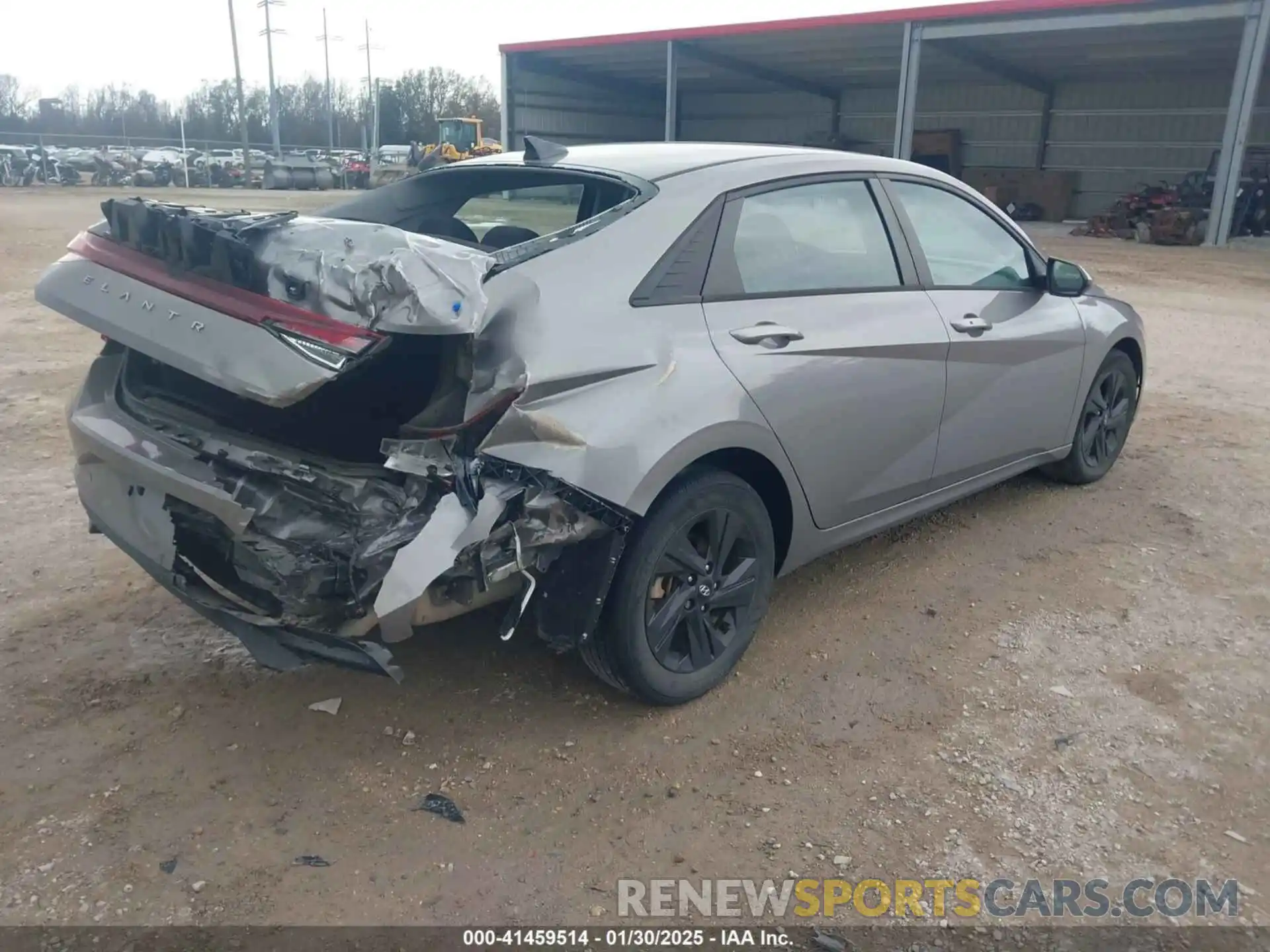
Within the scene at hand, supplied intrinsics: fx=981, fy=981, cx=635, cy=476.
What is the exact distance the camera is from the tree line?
5969cm

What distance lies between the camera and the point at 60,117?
57594 millimetres

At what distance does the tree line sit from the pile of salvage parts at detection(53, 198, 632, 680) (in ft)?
200

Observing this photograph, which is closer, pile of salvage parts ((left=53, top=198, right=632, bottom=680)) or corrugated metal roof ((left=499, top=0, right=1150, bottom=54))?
pile of salvage parts ((left=53, top=198, right=632, bottom=680))

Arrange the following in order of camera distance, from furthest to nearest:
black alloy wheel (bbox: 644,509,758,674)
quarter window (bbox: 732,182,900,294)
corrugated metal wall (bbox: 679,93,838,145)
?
corrugated metal wall (bbox: 679,93,838,145) → quarter window (bbox: 732,182,900,294) → black alloy wheel (bbox: 644,509,758,674)

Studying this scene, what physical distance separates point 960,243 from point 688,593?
207cm

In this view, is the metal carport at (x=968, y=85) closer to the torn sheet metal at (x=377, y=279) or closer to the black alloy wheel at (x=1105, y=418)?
the black alloy wheel at (x=1105, y=418)

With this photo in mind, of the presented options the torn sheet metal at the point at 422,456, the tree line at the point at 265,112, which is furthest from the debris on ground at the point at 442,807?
the tree line at the point at 265,112

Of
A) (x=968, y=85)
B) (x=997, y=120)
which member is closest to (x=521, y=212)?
(x=997, y=120)

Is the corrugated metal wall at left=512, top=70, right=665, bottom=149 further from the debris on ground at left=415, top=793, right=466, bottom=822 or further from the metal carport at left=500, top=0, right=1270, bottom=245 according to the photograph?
the debris on ground at left=415, top=793, right=466, bottom=822

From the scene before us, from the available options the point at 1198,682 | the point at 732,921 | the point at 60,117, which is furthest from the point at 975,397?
the point at 60,117

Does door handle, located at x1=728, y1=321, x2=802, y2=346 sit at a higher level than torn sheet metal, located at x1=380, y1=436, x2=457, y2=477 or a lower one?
higher

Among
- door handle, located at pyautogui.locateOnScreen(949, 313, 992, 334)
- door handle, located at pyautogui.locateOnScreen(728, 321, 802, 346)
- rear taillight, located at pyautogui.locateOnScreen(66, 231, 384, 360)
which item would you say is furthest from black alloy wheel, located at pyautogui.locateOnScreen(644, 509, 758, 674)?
door handle, located at pyautogui.locateOnScreen(949, 313, 992, 334)

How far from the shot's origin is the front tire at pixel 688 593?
111 inches

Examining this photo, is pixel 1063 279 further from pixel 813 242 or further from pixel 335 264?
pixel 335 264
